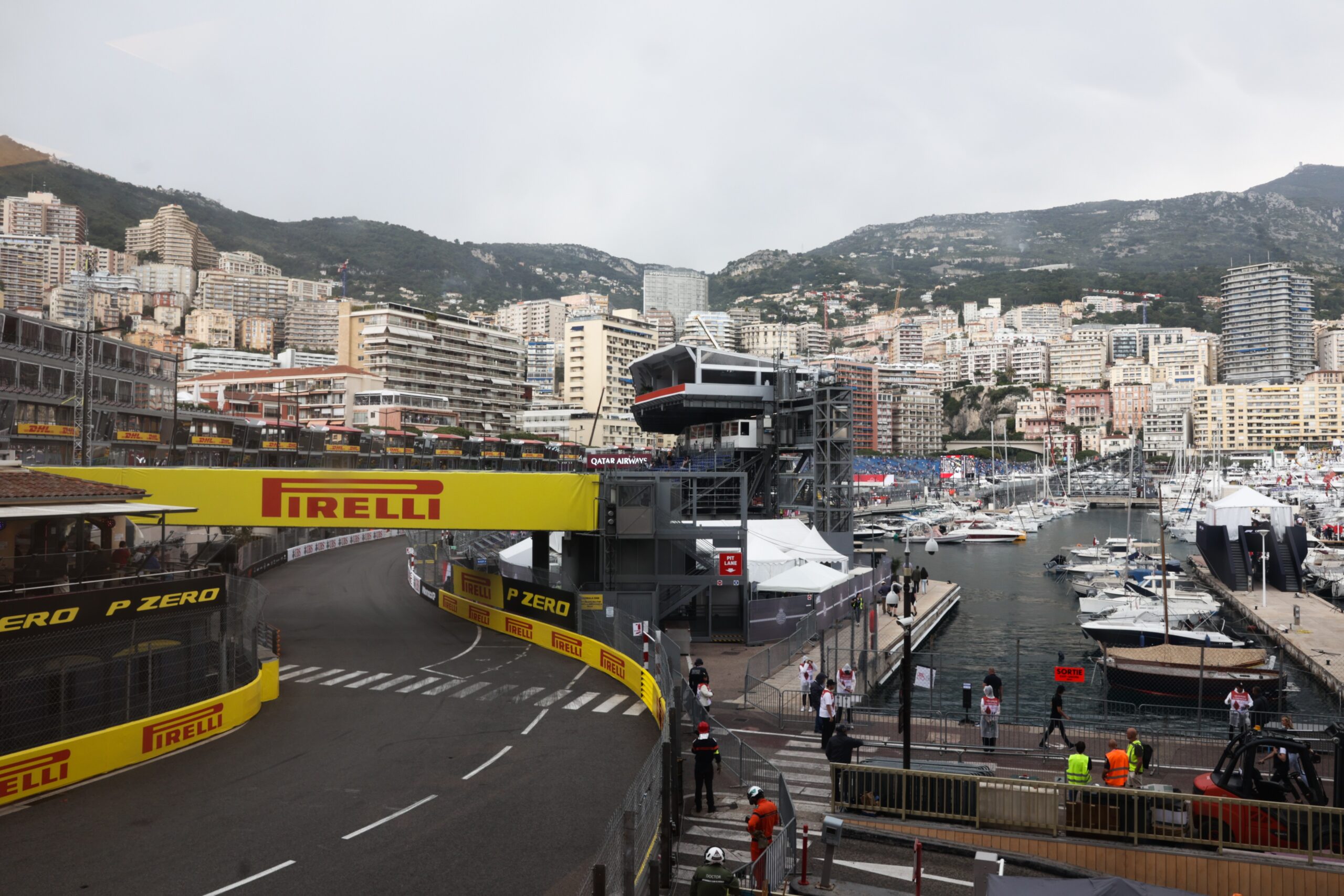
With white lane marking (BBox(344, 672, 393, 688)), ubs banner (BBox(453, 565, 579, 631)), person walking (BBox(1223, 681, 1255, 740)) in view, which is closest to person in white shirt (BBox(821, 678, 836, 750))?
person walking (BBox(1223, 681, 1255, 740))

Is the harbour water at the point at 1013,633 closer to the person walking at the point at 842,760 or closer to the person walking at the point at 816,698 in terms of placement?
the person walking at the point at 816,698

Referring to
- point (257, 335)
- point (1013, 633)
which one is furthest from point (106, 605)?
point (257, 335)

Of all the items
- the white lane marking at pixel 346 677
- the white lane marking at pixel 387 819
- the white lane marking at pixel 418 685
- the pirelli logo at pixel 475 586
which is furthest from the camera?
the pirelli logo at pixel 475 586

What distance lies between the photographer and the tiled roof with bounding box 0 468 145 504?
1761 centimetres

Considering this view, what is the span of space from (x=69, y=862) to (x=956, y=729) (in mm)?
16951

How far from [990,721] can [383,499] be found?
19691 mm

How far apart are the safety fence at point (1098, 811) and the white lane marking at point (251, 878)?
312 inches

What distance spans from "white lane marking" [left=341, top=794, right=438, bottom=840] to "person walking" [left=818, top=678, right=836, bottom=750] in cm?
753

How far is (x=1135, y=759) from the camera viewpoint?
45.2 feet

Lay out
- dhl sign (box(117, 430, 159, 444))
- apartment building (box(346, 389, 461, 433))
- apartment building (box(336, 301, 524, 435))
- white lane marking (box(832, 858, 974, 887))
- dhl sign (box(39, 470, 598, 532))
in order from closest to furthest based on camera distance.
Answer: white lane marking (box(832, 858, 974, 887)) < dhl sign (box(39, 470, 598, 532)) < dhl sign (box(117, 430, 159, 444)) < apartment building (box(346, 389, 461, 433)) < apartment building (box(336, 301, 524, 435))

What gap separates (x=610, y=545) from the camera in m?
29.5

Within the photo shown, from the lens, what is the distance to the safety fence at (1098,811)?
Result: 1142cm

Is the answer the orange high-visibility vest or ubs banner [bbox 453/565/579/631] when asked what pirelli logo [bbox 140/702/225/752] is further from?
the orange high-visibility vest

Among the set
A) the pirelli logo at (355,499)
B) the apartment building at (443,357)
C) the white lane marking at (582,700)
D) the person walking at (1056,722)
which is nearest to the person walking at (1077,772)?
the person walking at (1056,722)
